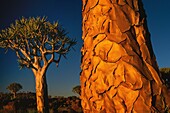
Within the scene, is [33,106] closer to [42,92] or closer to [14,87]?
[42,92]

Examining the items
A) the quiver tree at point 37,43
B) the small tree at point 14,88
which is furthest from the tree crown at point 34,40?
the small tree at point 14,88

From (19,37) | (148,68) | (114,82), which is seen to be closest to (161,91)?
(148,68)

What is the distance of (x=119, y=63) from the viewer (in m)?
2.83

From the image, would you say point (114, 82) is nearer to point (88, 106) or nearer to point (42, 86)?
point (88, 106)

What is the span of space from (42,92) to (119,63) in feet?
59.5

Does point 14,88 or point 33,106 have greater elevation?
point 14,88

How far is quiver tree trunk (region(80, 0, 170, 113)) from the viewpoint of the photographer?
2771 mm

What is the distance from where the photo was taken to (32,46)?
70.5 ft

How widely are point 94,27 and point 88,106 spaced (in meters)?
0.80

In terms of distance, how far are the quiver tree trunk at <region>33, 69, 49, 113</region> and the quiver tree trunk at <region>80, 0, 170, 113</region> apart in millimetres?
17676

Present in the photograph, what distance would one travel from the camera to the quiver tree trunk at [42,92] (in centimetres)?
2039

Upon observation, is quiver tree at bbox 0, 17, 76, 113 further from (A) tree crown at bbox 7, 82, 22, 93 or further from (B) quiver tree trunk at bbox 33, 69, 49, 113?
(A) tree crown at bbox 7, 82, 22, 93

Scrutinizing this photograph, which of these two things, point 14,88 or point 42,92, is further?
point 14,88

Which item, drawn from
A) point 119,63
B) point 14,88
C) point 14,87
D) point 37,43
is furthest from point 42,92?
point 14,87
